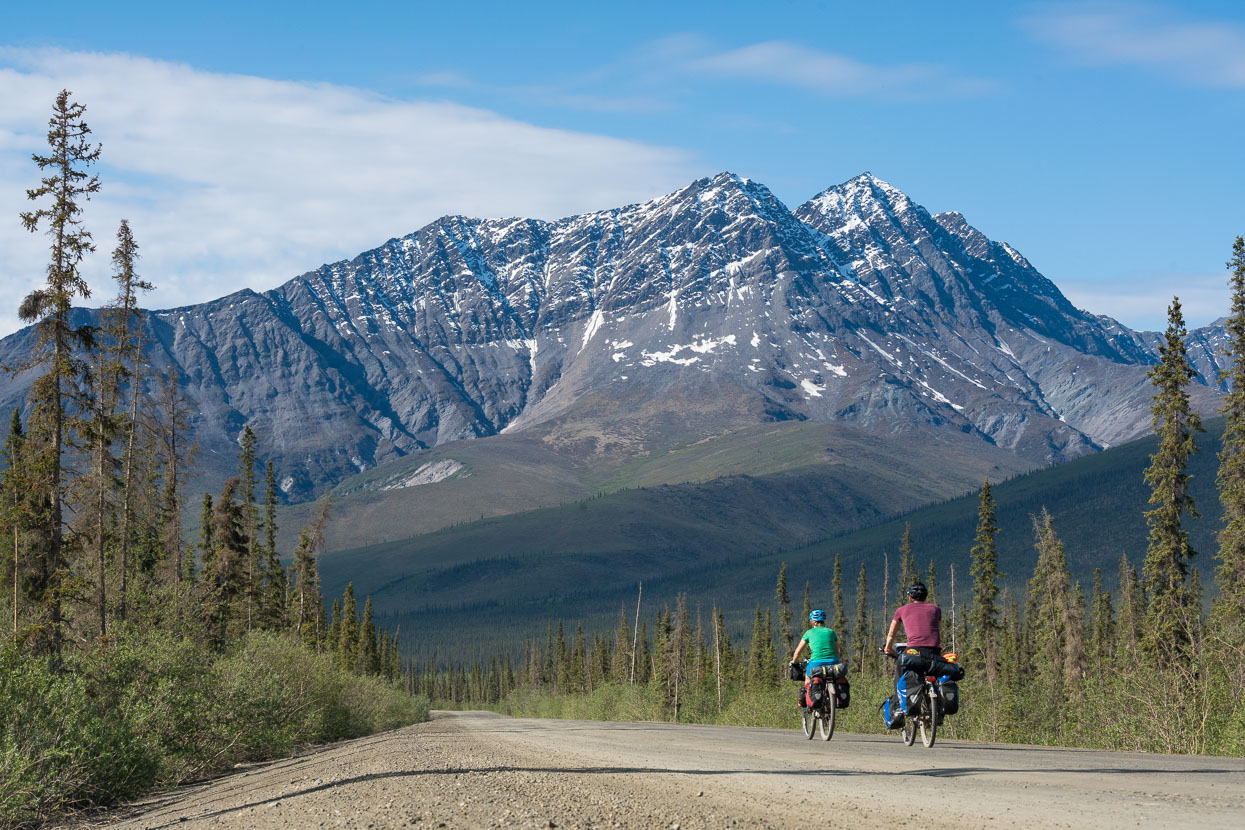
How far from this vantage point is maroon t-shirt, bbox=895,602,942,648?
20.6 meters

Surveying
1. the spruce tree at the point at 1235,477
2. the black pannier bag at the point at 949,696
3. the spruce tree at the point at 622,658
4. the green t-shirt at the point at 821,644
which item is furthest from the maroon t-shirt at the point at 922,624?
the spruce tree at the point at 622,658

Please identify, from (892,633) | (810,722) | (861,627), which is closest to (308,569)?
(810,722)

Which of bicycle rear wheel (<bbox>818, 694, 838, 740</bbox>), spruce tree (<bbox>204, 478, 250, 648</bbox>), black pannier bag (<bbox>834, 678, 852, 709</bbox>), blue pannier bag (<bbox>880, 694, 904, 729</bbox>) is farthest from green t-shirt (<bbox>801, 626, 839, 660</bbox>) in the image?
spruce tree (<bbox>204, 478, 250, 648</bbox>)

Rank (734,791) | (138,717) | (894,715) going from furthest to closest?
1. (138,717)
2. (894,715)
3. (734,791)

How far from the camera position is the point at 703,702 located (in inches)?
3573

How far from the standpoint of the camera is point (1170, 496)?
47.9 meters

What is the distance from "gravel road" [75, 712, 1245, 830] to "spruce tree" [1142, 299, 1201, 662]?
2762 centimetres

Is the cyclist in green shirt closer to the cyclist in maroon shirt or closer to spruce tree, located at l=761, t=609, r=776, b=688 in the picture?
the cyclist in maroon shirt

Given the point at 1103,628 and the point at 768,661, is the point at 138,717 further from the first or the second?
the point at 768,661

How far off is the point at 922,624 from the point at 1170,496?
106ft

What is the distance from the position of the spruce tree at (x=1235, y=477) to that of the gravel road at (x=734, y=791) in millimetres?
26729

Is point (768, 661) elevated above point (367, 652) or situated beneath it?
situated beneath

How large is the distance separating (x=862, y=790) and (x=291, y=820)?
7.59 metres

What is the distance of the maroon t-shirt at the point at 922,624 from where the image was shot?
2062cm
